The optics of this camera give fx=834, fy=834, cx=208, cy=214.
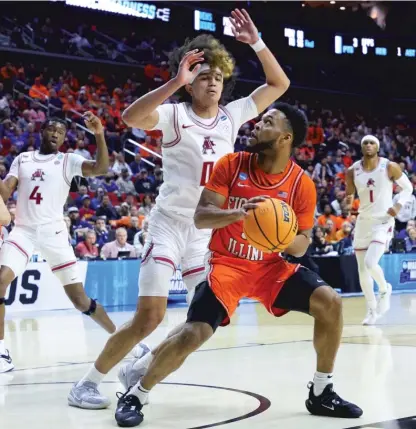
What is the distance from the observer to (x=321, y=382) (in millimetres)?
5094

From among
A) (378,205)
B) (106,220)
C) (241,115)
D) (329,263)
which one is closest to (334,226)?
(329,263)

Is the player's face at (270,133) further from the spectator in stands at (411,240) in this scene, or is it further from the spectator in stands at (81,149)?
the spectator in stands at (411,240)

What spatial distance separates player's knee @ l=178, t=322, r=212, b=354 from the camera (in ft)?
15.5

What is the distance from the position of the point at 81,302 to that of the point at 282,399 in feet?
9.47

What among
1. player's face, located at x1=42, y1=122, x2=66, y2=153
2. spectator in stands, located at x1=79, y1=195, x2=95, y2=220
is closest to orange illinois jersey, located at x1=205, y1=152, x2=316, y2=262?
player's face, located at x1=42, y1=122, x2=66, y2=153

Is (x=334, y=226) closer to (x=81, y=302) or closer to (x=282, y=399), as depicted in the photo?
(x=81, y=302)

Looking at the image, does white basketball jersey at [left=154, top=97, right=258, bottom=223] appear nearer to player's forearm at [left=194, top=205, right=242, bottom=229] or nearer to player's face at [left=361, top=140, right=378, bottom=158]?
player's forearm at [left=194, top=205, right=242, bottom=229]

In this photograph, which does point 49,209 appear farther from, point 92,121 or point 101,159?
point 92,121

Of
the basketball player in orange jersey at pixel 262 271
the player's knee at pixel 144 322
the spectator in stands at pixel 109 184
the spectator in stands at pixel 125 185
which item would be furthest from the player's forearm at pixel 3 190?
the spectator in stands at pixel 125 185

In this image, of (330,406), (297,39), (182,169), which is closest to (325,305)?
(330,406)

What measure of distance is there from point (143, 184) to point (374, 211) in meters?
8.33

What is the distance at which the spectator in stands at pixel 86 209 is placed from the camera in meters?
16.2

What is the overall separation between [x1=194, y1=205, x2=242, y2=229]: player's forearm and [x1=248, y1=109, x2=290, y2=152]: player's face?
0.49 meters

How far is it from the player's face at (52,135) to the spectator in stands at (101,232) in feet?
22.4
